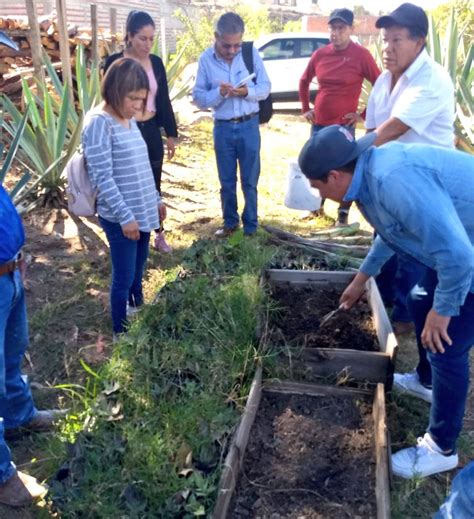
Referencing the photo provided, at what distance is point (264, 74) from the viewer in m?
4.44

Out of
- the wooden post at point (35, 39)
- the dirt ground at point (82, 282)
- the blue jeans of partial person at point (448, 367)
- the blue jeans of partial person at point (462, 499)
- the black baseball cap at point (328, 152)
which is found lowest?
the dirt ground at point (82, 282)

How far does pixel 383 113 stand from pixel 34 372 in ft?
8.52

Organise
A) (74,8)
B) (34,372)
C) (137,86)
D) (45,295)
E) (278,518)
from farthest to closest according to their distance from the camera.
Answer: (74,8) → (45,295) → (34,372) → (137,86) → (278,518)

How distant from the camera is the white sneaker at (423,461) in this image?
7.53ft

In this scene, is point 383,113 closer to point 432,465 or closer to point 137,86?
point 137,86

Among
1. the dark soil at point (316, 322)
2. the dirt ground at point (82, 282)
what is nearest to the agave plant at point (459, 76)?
the dirt ground at point (82, 282)

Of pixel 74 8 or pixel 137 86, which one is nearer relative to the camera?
pixel 137 86

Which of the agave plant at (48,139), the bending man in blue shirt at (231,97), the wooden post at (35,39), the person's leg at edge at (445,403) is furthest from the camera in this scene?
the wooden post at (35,39)

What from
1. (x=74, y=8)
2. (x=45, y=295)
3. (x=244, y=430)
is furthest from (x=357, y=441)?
(x=74, y=8)

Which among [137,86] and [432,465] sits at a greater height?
[137,86]

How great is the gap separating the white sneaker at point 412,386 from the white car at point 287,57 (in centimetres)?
984

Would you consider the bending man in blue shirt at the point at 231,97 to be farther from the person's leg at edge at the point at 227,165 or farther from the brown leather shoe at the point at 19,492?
the brown leather shoe at the point at 19,492

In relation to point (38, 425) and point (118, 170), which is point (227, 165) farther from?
point (38, 425)

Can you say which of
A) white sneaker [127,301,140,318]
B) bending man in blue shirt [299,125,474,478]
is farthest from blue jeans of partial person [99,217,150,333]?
bending man in blue shirt [299,125,474,478]
